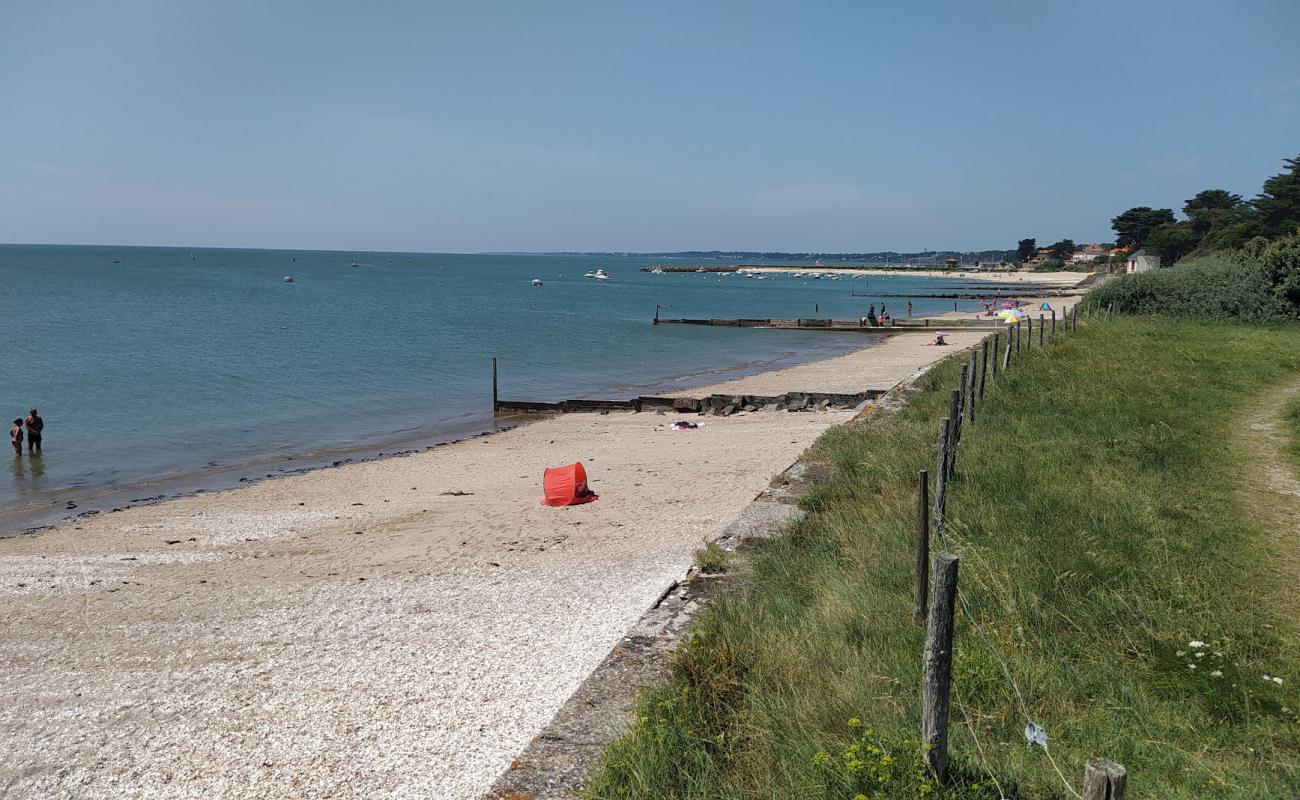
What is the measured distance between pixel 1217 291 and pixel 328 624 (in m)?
32.1

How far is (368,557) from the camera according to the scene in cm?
1267

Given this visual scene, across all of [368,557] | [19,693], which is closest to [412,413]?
[368,557]

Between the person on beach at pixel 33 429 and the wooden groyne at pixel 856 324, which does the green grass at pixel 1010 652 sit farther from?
the wooden groyne at pixel 856 324

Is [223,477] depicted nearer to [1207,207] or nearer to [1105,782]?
[1105,782]

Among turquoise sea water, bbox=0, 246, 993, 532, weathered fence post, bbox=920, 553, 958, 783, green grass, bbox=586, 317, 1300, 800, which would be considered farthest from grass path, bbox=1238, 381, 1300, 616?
turquoise sea water, bbox=0, 246, 993, 532

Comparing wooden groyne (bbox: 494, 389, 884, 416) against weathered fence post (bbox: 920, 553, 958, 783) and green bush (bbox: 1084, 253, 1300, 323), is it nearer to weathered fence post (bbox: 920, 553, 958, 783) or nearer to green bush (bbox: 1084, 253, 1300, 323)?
green bush (bbox: 1084, 253, 1300, 323)

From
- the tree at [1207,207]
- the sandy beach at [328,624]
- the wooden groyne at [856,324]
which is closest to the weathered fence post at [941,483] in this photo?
the sandy beach at [328,624]

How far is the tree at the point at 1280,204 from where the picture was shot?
2404 inches

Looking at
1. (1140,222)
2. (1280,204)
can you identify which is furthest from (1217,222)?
(1140,222)

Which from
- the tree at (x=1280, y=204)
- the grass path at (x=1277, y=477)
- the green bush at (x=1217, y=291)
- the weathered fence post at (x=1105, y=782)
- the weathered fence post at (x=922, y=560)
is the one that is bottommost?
the grass path at (x=1277, y=477)

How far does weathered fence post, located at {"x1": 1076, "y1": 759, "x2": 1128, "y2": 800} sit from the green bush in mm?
32581

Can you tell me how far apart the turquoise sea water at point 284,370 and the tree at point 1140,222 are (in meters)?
63.8

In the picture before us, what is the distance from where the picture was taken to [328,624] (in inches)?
384

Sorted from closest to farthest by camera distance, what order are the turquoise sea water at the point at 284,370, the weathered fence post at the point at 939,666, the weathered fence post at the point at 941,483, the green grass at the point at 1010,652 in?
the weathered fence post at the point at 939,666
the green grass at the point at 1010,652
the weathered fence post at the point at 941,483
the turquoise sea water at the point at 284,370
